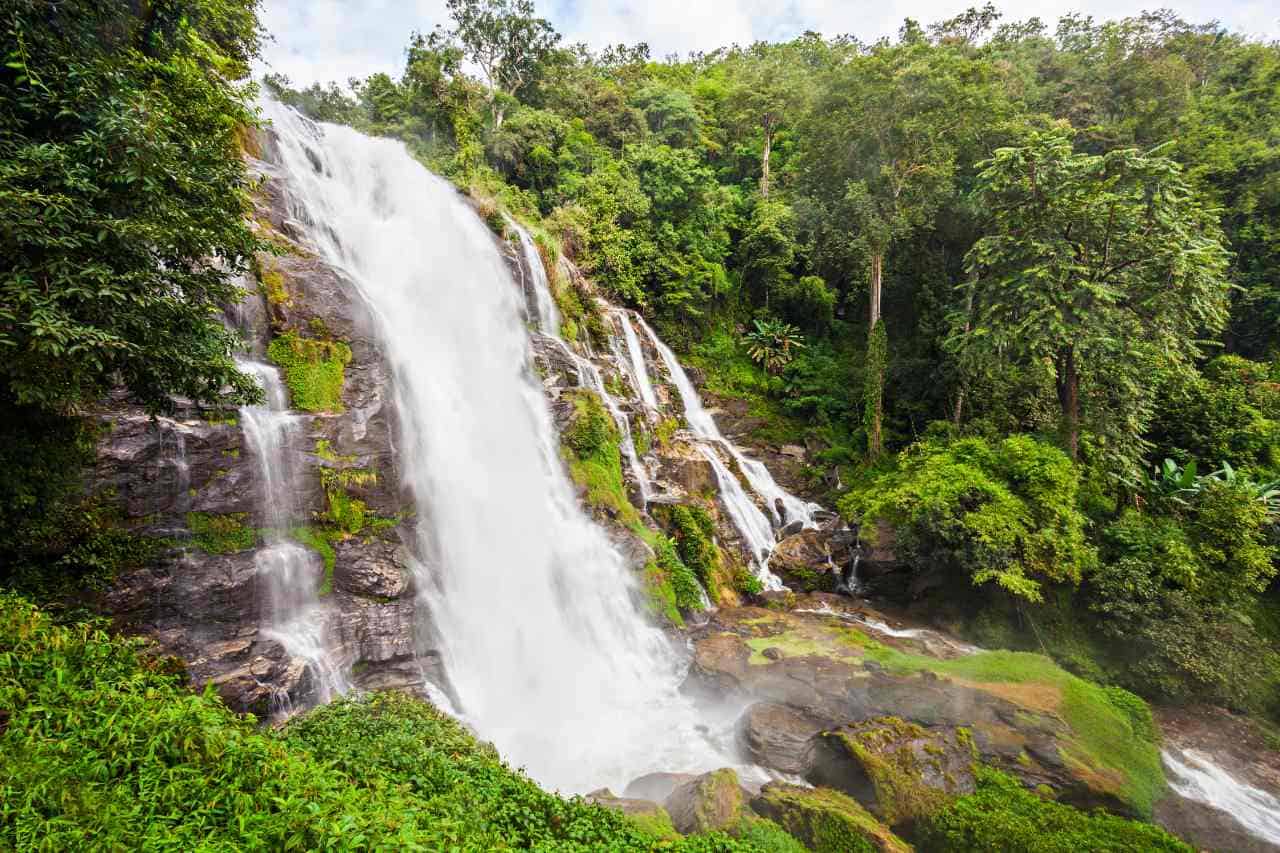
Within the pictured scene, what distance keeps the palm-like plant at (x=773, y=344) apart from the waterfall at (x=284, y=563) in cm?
1794

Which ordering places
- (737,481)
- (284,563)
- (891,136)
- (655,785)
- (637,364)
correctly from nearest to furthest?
(655,785) → (284,563) → (737,481) → (891,136) → (637,364)

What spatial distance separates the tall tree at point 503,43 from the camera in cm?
2494

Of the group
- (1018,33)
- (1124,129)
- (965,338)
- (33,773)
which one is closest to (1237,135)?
(1124,129)

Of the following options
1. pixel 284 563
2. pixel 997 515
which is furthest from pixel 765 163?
pixel 284 563

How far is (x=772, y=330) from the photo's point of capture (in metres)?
23.4

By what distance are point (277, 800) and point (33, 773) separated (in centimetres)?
134

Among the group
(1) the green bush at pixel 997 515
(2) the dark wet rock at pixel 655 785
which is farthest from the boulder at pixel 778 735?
(1) the green bush at pixel 997 515

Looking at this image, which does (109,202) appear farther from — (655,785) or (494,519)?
(655,785)

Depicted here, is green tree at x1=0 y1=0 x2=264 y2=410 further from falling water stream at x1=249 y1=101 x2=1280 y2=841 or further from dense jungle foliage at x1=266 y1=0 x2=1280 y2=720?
dense jungle foliage at x1=266 y1=0 x2=1280 y2=720

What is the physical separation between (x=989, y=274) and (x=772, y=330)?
9.60 metres

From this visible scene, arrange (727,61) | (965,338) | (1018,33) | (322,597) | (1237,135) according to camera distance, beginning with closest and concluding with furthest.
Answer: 1. (322,597)
2. (965,338)
3. (1237,135)
4. (1018,33)
5. (727,61)

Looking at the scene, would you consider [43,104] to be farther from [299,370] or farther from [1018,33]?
[1018,33]

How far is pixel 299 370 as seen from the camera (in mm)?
9727

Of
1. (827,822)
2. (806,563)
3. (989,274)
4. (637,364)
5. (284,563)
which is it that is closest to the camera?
(827,822)
